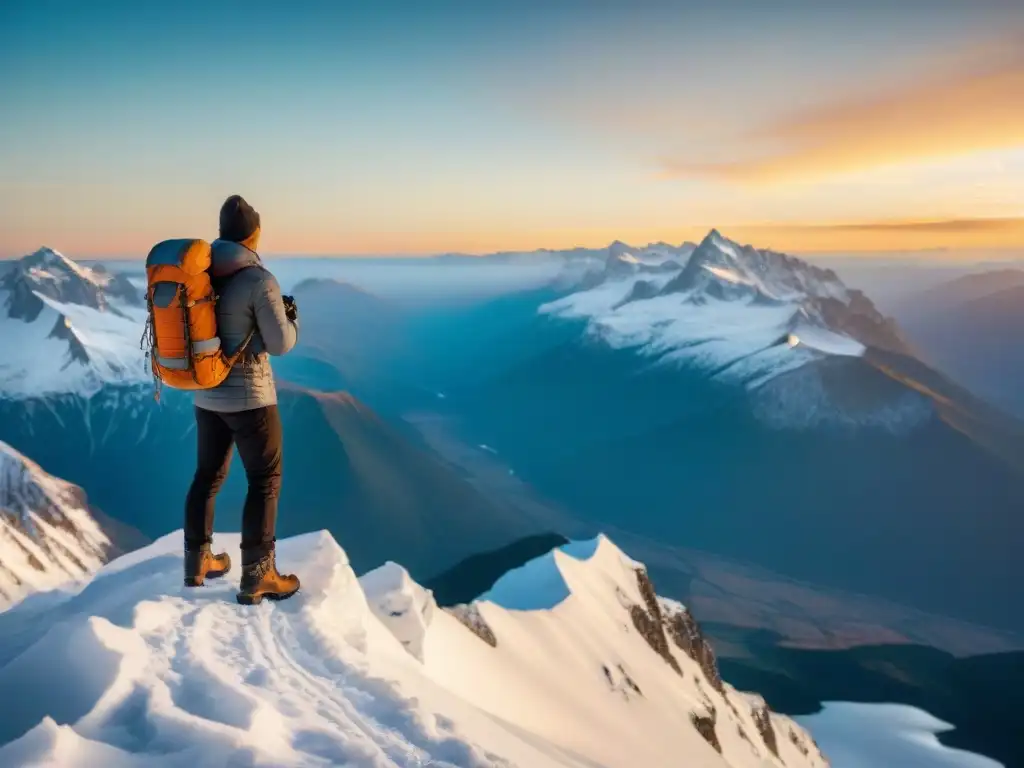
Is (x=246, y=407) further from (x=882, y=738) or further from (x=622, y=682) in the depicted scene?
(x=882, y=738)

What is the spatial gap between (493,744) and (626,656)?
44.8m

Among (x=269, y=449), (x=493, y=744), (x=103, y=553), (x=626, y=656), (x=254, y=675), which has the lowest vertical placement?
(x=103, y=553)

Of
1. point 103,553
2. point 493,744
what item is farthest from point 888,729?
point 103,553

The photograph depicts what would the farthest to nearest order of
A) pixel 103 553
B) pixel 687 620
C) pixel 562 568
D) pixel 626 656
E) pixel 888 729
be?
1. pixel 103 553
2. pixel 888 729
3. pixel 687 620
4. pixel 562 568
5. pixel 626 656

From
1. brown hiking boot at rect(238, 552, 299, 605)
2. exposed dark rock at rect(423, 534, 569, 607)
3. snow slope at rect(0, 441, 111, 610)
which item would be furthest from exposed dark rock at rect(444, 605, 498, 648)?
snow slope at rect(0, 441, 111, 610)

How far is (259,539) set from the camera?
8930mm

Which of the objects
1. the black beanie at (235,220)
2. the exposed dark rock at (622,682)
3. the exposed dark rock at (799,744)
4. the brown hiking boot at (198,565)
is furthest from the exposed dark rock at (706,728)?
the black beanie at (235,220)

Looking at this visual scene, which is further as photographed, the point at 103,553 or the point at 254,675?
the point at 103,553

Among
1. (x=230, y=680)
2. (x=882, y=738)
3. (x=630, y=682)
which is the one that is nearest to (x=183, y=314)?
(x=230, y=680)

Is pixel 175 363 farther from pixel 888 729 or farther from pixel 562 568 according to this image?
pixel 888 729

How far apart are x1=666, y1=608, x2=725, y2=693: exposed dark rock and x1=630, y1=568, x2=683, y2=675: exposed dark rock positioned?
7683 mm

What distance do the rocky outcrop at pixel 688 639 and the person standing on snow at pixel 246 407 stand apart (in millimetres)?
71841

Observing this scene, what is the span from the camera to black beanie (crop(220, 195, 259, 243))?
27.4 feet

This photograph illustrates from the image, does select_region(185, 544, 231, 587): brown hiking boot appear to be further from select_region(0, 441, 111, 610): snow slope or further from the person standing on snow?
select_region(0, 441, 111, 610): snow slope
